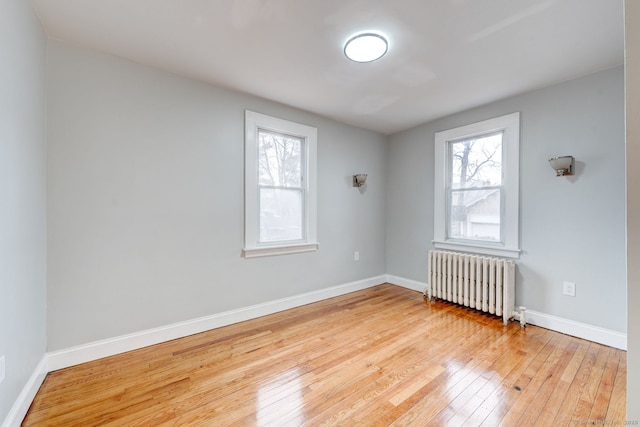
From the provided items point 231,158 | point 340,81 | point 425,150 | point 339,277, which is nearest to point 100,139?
point 231,158

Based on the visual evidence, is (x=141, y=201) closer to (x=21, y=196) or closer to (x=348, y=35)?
(x=21, y=196)

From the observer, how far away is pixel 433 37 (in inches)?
77.5

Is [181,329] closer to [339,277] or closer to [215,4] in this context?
[339,277]

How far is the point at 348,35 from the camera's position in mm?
1956

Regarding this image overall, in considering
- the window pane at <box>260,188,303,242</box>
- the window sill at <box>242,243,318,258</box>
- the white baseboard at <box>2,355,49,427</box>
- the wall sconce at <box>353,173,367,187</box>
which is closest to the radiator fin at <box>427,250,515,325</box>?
the wall sconce at <box>353,173,367,187</box>

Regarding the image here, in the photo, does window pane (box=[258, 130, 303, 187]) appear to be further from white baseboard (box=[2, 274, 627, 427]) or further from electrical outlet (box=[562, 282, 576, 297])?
electrical outlet (box=[562, 282, 576, 297])

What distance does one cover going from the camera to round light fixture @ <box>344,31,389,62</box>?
1.97 m

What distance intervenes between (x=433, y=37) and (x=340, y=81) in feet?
3.01

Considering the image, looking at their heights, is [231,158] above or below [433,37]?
below

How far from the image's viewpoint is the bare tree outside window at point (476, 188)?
10.5 feet

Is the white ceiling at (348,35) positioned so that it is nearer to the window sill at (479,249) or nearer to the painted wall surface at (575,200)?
the painted wall surface at (575,200)

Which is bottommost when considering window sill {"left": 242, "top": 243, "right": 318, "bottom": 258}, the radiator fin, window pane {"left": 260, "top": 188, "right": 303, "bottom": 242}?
the radiator fin

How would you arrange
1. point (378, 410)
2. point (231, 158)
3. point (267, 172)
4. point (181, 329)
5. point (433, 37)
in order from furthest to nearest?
point (267, 172) → point (231, 158) → point (181, 329) → point (433, 37) → point (378, 410)

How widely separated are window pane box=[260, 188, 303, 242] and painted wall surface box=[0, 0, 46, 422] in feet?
5.93
